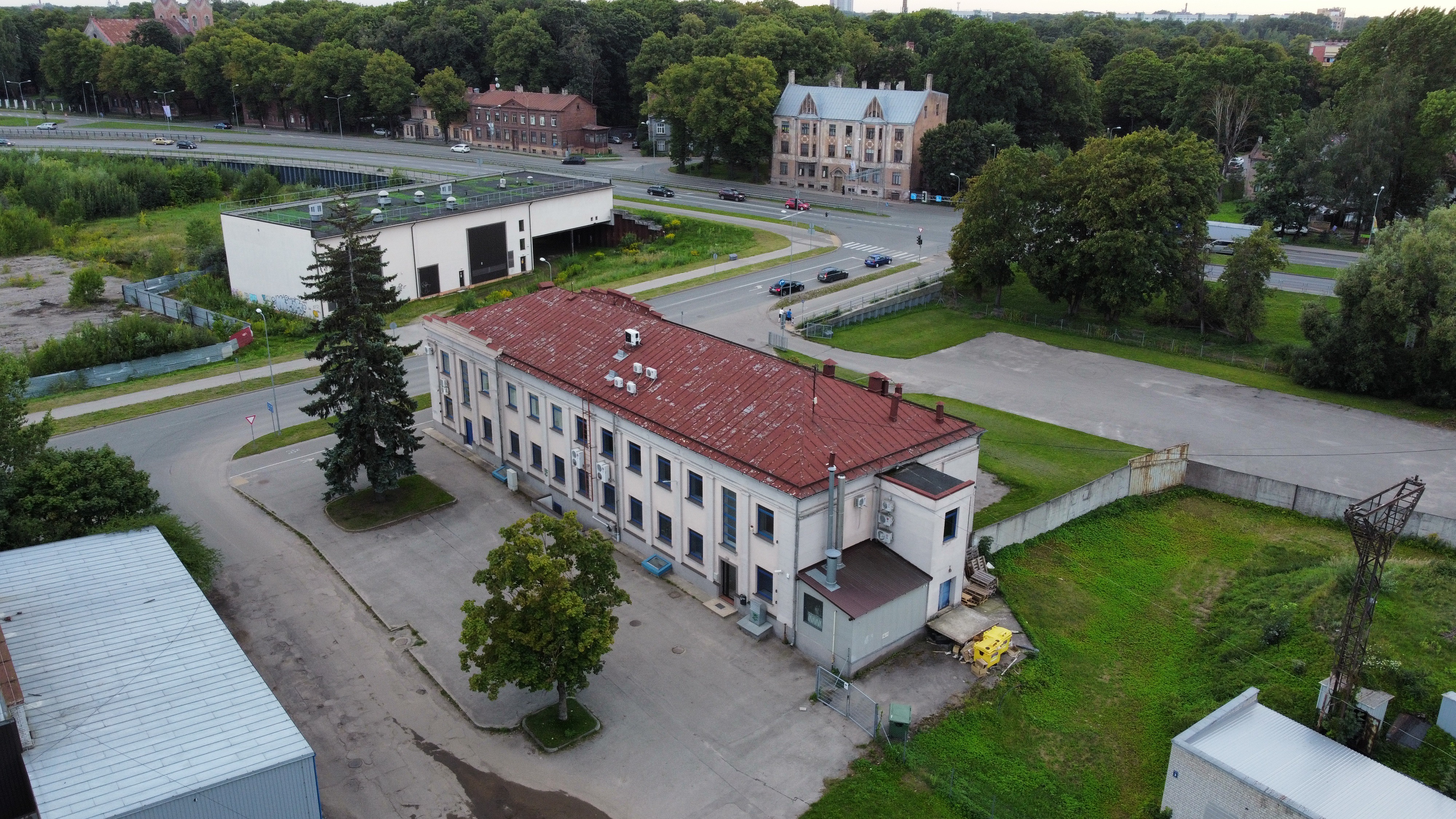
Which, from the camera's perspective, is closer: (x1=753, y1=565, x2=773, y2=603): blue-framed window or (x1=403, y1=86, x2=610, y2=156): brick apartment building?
(x1=753, y1=565, x2=773, y2=603): blue-framed window

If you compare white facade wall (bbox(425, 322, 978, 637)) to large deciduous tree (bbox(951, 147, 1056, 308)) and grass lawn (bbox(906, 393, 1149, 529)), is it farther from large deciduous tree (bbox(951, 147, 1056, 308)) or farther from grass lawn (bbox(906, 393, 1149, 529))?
large deciduous tree (bbox(951, 147, 1056, 308))

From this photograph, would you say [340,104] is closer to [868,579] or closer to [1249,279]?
[1249,279]

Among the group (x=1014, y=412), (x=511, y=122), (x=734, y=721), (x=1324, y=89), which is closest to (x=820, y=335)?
(x=1014, y=412)

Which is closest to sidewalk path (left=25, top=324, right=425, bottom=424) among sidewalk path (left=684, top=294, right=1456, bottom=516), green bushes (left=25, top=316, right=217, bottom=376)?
green bushes (left=25, top=316, right=217, bottom=376)

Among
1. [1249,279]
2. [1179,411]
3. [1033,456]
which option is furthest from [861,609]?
[1249,279]

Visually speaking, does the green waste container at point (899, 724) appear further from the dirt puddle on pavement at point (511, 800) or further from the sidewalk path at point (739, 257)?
the sidewalk path at point (739, 257)

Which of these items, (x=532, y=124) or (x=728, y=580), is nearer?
(x=728, y=580)
